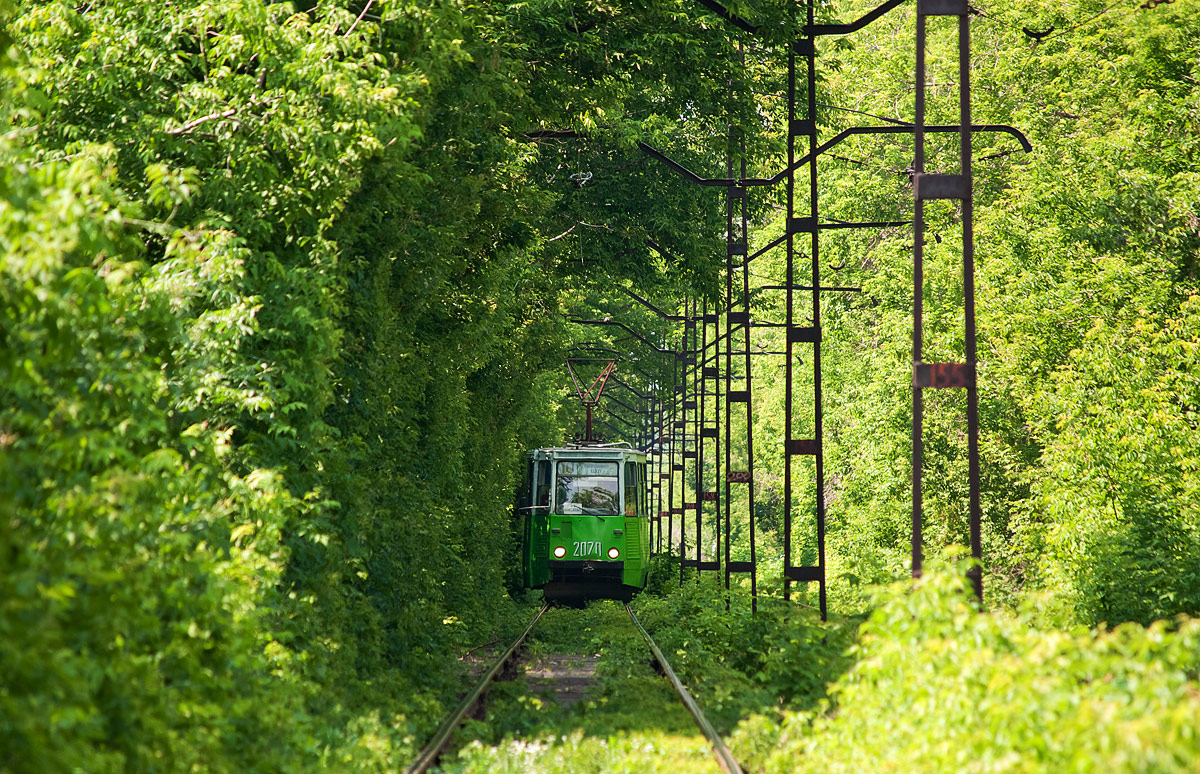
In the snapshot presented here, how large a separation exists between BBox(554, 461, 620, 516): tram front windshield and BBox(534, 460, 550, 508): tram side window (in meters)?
0.23

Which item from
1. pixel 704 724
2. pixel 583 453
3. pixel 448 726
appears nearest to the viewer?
pixel 448 726

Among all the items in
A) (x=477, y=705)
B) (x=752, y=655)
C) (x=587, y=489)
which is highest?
(x=587, y=489)

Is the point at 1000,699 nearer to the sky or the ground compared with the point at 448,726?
nearer to the sky

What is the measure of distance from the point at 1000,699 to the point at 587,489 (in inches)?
864

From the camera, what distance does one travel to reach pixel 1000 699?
21.5ft

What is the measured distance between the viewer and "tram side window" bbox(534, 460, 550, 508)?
93.5 feet

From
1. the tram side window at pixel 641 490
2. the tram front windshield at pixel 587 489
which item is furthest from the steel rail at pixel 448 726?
the tram side window at pixel 641 490

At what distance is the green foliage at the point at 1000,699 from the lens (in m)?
5.32

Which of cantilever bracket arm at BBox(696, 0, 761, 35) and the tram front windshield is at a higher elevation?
cantilever bracket arm at BBox(696, 0, 761, 35)

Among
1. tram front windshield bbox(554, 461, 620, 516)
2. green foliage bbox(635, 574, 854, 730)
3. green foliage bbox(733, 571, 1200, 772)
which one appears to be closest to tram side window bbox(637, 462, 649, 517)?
tram front windshield bbox(554, 461, 620, 516)

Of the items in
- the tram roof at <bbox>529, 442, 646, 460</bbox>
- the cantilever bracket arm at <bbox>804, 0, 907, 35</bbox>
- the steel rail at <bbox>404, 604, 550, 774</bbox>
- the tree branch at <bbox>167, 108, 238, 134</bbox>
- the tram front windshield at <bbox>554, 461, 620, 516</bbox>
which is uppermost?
the cantilever bracket arm at <bbox>804, 0, 907, 35</bbox>

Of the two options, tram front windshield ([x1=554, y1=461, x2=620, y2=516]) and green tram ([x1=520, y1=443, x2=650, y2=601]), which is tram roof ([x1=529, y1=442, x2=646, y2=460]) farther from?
tram front windshield ([x1=554, y1=461, x2=620, y2=516])

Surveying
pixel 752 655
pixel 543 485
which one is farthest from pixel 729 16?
pixel 543 485

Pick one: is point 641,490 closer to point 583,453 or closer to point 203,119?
point 583,453
